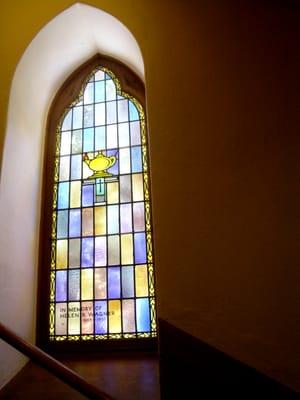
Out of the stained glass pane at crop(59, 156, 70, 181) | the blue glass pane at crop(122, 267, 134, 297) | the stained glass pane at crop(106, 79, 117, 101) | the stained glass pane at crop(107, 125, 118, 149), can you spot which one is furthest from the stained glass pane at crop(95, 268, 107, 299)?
the stained glass pane at crop(106, 79, 117, 101)

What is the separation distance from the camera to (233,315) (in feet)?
5.14

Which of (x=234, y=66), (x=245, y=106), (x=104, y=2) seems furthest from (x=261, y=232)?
(x=104, y=2)

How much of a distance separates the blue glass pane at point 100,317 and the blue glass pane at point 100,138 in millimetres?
1225

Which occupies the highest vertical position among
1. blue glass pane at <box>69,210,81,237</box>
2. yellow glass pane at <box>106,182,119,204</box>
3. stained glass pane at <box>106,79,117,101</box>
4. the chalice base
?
stained glass pane at <box>106,79,117,101</box>

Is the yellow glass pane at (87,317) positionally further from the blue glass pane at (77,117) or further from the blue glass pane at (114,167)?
the blue glass pane at (77,117)

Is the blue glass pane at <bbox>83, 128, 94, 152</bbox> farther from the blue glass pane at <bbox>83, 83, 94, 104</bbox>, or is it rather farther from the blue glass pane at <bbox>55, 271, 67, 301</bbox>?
the blue glass pane at <bbox>55, 271, 67, 301</bbox>

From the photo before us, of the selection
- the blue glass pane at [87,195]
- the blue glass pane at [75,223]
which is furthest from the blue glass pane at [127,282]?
the blue glass pane at [87,195]

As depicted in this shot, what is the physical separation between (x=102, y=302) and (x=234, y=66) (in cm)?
178

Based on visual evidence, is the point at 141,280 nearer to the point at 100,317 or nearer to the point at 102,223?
the point at 100,317

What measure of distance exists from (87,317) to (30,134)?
145 centimetres

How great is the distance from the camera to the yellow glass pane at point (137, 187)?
2.43 metres

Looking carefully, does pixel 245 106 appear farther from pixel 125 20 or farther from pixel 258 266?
pixel 125 20

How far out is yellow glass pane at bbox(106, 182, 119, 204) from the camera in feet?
8.07

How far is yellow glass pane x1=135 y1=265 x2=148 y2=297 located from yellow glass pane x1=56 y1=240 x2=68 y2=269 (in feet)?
1.80
